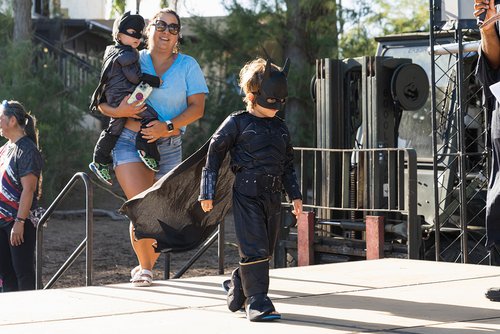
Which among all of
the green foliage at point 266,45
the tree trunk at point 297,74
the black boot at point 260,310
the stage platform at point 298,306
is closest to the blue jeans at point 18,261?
the stage platform at point 298,306

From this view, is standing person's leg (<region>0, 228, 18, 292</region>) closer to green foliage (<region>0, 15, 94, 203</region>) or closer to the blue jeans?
the blue jeans

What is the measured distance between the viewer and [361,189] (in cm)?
1066

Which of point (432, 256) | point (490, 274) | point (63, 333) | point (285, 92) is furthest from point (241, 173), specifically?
point (432, 256)

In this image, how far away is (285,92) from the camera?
613cm

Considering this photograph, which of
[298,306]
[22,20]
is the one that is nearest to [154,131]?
[298,306]

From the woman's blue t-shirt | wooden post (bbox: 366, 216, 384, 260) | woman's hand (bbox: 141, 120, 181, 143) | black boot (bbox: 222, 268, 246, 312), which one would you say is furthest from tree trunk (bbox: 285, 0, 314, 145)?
black boot (bbox: 222, 268, 246, 312)

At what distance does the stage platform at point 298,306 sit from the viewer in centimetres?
565

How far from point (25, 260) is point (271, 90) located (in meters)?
3.64

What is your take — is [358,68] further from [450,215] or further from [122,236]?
[122,236]

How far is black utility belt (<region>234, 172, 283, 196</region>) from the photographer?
5.99 m

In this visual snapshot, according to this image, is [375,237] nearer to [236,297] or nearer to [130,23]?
[130,23]

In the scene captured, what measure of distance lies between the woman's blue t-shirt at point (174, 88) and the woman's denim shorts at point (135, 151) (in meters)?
0.18

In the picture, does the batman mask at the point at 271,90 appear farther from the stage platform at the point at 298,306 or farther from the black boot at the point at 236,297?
the stage platform at the point at 298,306

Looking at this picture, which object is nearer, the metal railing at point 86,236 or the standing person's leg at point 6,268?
the metal railing at point 86,236
